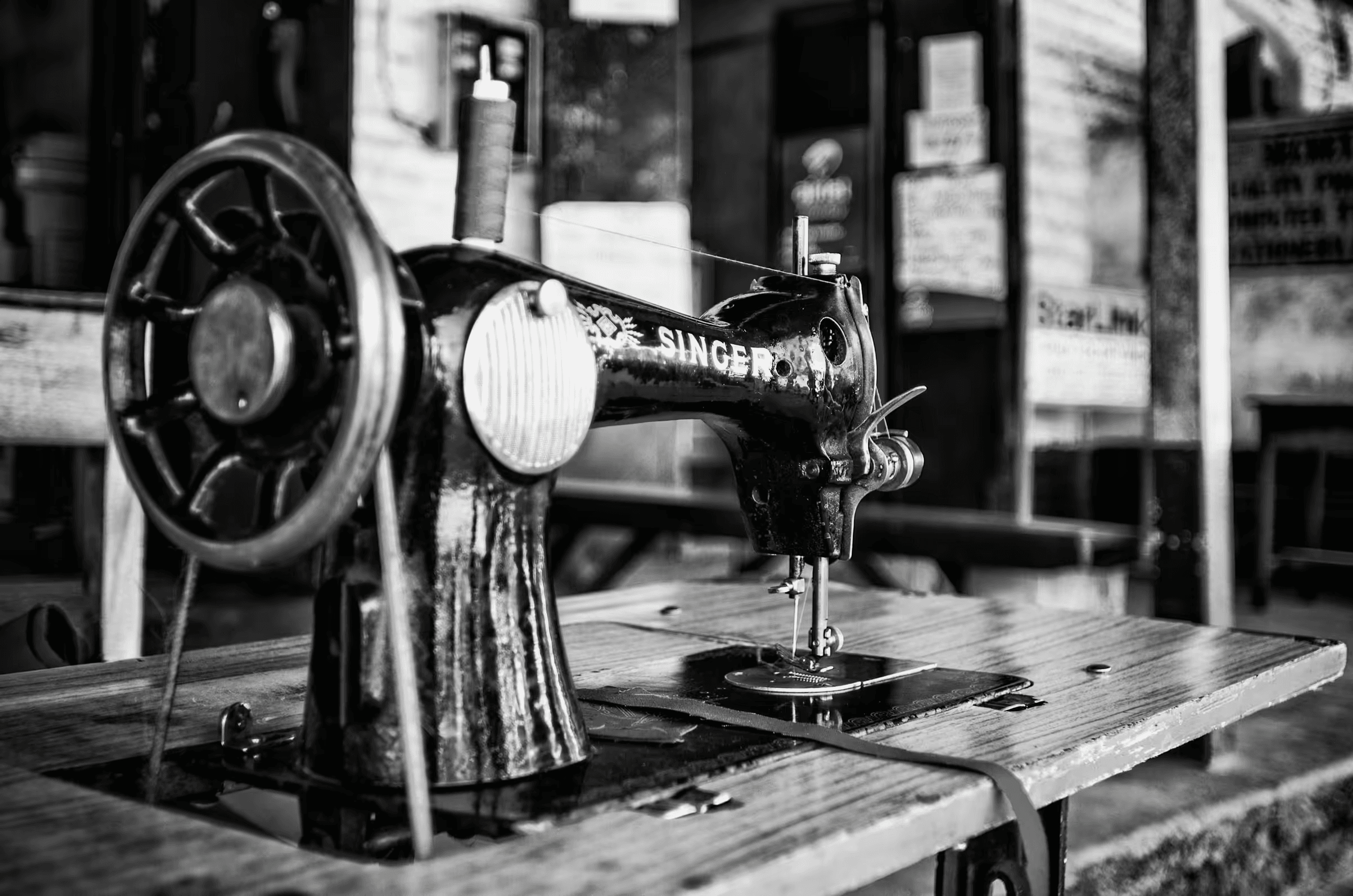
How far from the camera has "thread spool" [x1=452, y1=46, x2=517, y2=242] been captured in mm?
934

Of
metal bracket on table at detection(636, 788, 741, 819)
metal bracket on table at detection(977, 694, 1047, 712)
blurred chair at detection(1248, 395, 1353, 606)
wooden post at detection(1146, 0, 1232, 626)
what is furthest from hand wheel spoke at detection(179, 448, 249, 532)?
blurred chair at detection(1248, 395, 1353, 606)

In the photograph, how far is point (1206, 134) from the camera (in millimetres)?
3189

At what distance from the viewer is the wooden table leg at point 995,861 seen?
4.40ft

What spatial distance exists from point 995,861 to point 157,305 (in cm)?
100

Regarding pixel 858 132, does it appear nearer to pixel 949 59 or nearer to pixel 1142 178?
pixel 949 59

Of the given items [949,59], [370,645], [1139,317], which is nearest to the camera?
[370,645]

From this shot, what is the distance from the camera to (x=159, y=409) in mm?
856

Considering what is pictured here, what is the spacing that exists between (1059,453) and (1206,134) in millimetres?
2757

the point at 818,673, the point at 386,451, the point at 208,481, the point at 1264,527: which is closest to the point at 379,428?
the point at 386,451

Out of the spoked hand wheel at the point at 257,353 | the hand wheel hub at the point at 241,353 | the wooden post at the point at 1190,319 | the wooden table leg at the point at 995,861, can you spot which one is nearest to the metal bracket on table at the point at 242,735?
the spoked hand wheel at the point at 257,353

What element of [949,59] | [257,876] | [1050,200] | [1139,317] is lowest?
[257,876]

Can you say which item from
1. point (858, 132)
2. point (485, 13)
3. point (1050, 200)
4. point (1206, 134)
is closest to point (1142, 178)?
point (1050, 200)

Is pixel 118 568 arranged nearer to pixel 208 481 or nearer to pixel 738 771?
pixel 208 481

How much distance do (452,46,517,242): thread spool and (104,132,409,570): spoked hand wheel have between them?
113 mm
